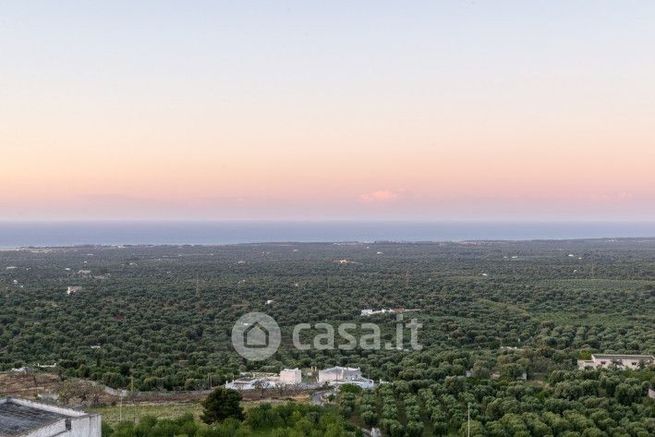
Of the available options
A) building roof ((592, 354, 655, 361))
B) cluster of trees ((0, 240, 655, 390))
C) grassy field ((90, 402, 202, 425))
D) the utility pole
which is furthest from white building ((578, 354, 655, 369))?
grassy field ((90, 402, 202, 425))

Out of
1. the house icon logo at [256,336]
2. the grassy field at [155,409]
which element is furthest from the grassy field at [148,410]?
the house icon logo at [256,336]

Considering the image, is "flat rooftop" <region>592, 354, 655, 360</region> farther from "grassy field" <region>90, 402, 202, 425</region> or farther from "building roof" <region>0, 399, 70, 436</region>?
"building roof" <region>0, 399, 70, 436</region>

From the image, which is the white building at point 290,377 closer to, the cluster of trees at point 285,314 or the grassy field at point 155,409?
the grassy field at point 155,409

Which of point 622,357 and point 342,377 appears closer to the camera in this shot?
point 342,377

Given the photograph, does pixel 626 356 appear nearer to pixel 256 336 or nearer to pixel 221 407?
pixel 221 407

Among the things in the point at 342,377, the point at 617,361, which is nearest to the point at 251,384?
the point at 342,377

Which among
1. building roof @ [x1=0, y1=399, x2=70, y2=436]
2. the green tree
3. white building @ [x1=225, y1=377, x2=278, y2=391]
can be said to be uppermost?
building roof @ [x1=0, y1=399, x2=70, y2=436]
